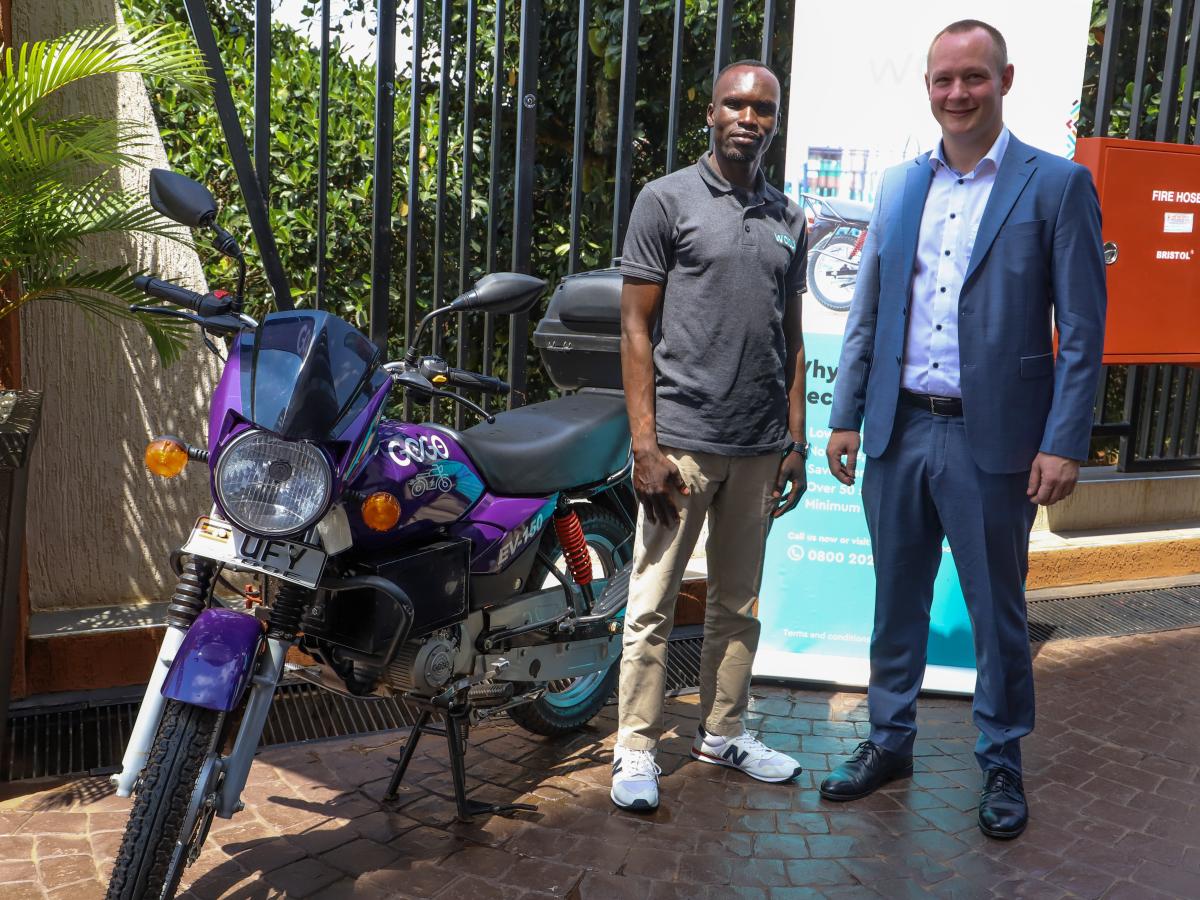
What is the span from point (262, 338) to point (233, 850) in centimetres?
152

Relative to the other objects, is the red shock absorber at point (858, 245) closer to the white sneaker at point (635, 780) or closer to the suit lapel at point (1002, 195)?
the suit lapel at point (1002, 195)

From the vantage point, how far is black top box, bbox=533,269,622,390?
4.11 m

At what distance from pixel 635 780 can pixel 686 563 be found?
2.33ft

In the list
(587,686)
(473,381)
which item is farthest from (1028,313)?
(587,686)

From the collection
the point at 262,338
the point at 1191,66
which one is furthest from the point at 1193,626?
the point at 262,338

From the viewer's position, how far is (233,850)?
10.8ft

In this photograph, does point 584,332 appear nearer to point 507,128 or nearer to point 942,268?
point 942,268

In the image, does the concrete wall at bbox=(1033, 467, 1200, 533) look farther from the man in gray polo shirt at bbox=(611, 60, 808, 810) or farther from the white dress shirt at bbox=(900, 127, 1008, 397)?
the man in gray polo shirt at bbox=(611, 60, 808, 810)

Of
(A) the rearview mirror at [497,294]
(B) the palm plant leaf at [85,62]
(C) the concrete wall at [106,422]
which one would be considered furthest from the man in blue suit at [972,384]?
(C) the concrete wall at [106,422]

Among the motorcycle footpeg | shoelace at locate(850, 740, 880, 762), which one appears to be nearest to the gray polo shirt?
the motorcycle footpeg

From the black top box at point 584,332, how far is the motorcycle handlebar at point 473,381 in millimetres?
785

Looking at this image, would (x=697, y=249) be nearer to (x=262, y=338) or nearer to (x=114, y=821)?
(x=262, y=338)

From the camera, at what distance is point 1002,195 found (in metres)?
3.55

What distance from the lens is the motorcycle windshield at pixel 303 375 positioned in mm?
2672
